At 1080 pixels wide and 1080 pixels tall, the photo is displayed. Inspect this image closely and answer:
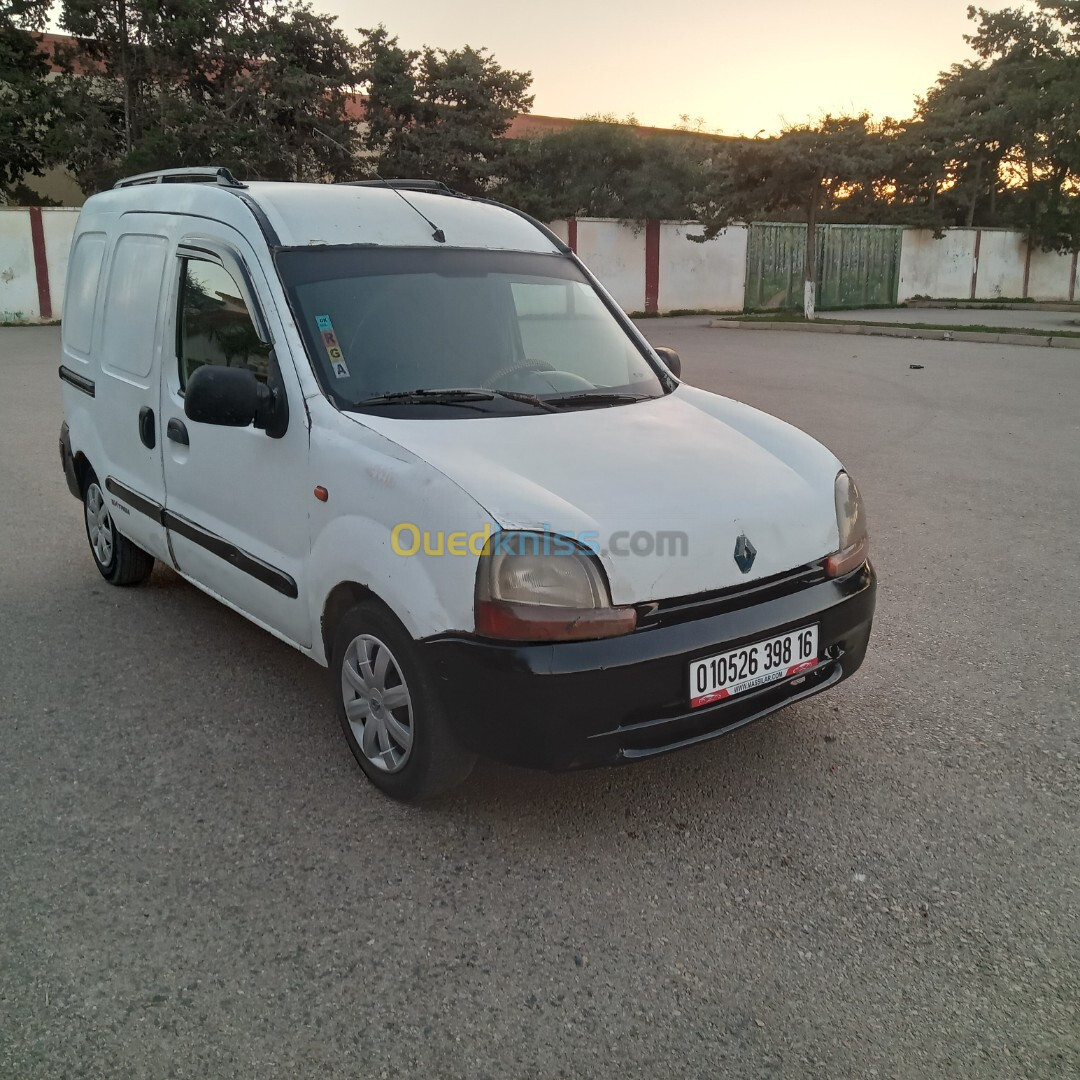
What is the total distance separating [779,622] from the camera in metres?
3.01

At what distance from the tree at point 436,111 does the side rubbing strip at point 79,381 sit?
2633 cm

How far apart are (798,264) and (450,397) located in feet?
102

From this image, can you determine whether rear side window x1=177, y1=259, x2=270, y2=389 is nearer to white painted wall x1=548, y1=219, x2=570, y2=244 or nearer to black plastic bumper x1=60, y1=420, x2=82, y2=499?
black plastic bumper x1=60, y1=420, x2=82, y2=499

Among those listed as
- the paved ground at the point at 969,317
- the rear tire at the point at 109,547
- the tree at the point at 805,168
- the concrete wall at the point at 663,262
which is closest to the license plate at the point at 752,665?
the rear tire at the point at 109,547

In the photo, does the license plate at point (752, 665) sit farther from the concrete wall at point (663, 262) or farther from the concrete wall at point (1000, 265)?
the concrete wall at point (1000, 265)

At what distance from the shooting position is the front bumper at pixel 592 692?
2.69 meters

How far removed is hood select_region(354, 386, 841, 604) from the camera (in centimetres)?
278

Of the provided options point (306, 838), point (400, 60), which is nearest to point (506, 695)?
point (306, 838)

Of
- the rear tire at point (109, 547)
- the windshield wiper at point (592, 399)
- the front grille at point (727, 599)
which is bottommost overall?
the rear tire at point (109, 547)

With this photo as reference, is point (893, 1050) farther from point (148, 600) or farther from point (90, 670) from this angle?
point (148, 600)

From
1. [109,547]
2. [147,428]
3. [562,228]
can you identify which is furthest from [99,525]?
[562,228]

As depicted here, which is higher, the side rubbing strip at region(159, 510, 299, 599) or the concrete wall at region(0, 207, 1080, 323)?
the concrete wall at region(0, 207, 1080, 323)

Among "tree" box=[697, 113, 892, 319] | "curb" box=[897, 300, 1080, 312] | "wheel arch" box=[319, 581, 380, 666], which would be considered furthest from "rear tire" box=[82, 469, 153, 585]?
"curb" box=[897, 300, 1080, 312]

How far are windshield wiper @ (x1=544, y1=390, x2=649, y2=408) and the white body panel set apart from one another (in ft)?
0.26
